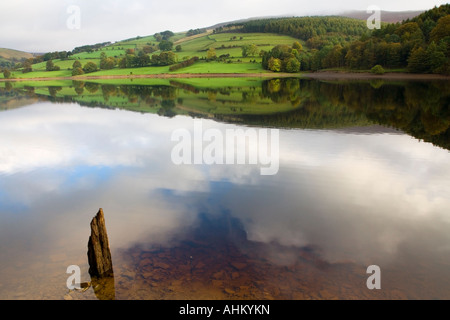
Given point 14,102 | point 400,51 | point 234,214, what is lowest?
point 234,214

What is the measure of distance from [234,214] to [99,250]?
613 cm

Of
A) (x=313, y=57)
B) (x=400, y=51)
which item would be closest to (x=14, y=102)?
(x=313, y=57)

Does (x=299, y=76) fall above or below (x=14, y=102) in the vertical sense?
above

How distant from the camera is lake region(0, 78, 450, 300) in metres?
10.0

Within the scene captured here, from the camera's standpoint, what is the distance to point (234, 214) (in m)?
14.5

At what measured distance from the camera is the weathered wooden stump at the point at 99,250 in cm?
1032

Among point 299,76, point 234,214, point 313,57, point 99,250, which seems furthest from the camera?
point 313,57

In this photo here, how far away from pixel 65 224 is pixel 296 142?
19.4 meters

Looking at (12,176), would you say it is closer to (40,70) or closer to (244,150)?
(244,150)

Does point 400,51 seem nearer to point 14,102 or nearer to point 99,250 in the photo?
point 14,102

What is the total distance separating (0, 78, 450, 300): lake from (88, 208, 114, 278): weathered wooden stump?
0.33m

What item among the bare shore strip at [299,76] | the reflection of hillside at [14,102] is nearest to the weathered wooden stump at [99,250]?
the reflection of hillside at [14,102]
